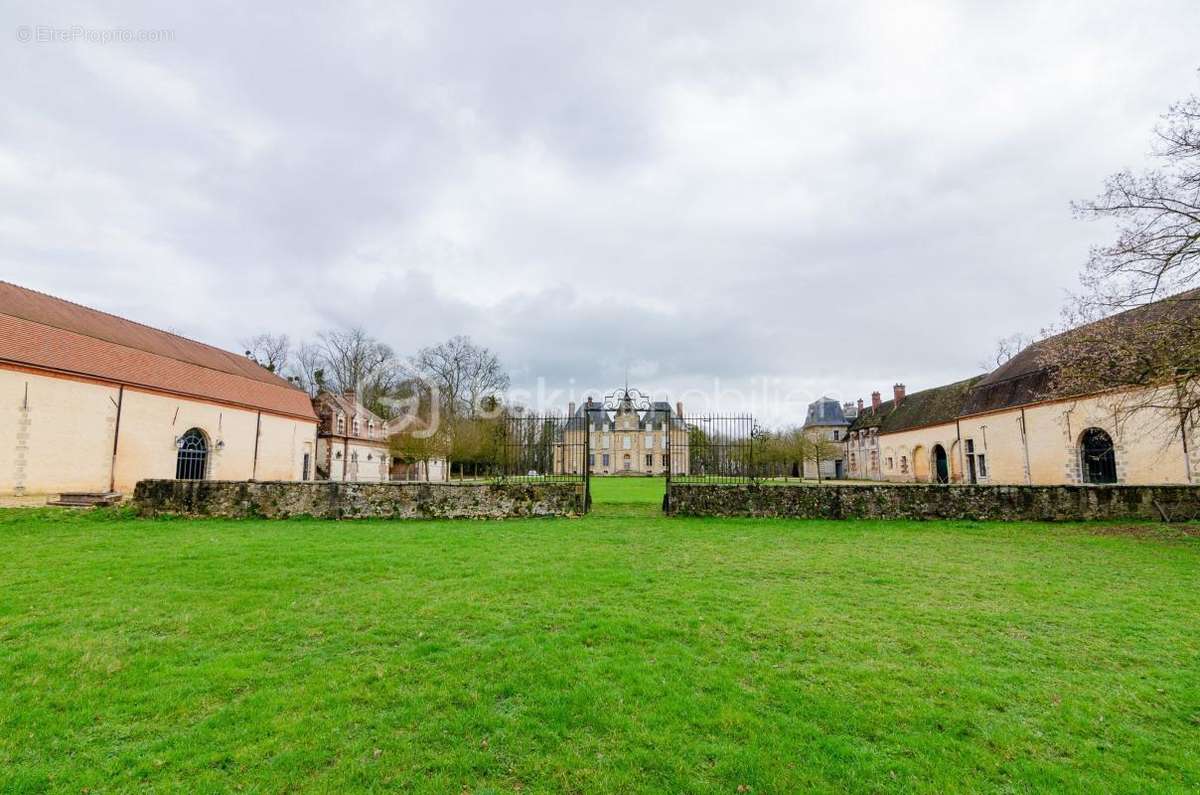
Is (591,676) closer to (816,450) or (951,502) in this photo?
(951,502)

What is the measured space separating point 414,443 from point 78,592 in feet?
76.6

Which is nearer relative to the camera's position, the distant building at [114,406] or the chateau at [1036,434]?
the distant building at [114,406]

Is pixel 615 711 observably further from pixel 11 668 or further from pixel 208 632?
pixel 11 668

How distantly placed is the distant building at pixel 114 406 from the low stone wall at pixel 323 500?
6156mm

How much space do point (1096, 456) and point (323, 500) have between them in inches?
1010

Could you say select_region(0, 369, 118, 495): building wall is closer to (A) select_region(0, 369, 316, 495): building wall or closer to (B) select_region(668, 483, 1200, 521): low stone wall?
(A) select_region(0, 369, 316, 495): building wall

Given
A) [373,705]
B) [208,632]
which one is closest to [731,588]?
[373,705]

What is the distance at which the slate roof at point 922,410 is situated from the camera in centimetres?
3108

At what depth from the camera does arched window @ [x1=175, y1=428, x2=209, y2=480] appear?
21.1 meters

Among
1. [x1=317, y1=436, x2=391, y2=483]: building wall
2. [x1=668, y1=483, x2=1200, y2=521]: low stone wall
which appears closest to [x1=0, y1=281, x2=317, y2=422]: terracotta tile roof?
[x1=317, y1=436, x2=391, y2=483]: building wall

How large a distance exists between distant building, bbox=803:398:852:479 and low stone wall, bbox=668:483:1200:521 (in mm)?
37128

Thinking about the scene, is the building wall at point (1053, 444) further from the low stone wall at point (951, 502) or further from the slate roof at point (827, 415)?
the slate roof at point (827, 415)

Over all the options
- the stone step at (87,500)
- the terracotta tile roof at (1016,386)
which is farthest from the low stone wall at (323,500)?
the terracotta tile roof at (1016,386)

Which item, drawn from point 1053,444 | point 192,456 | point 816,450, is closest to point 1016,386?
point 1053,444
